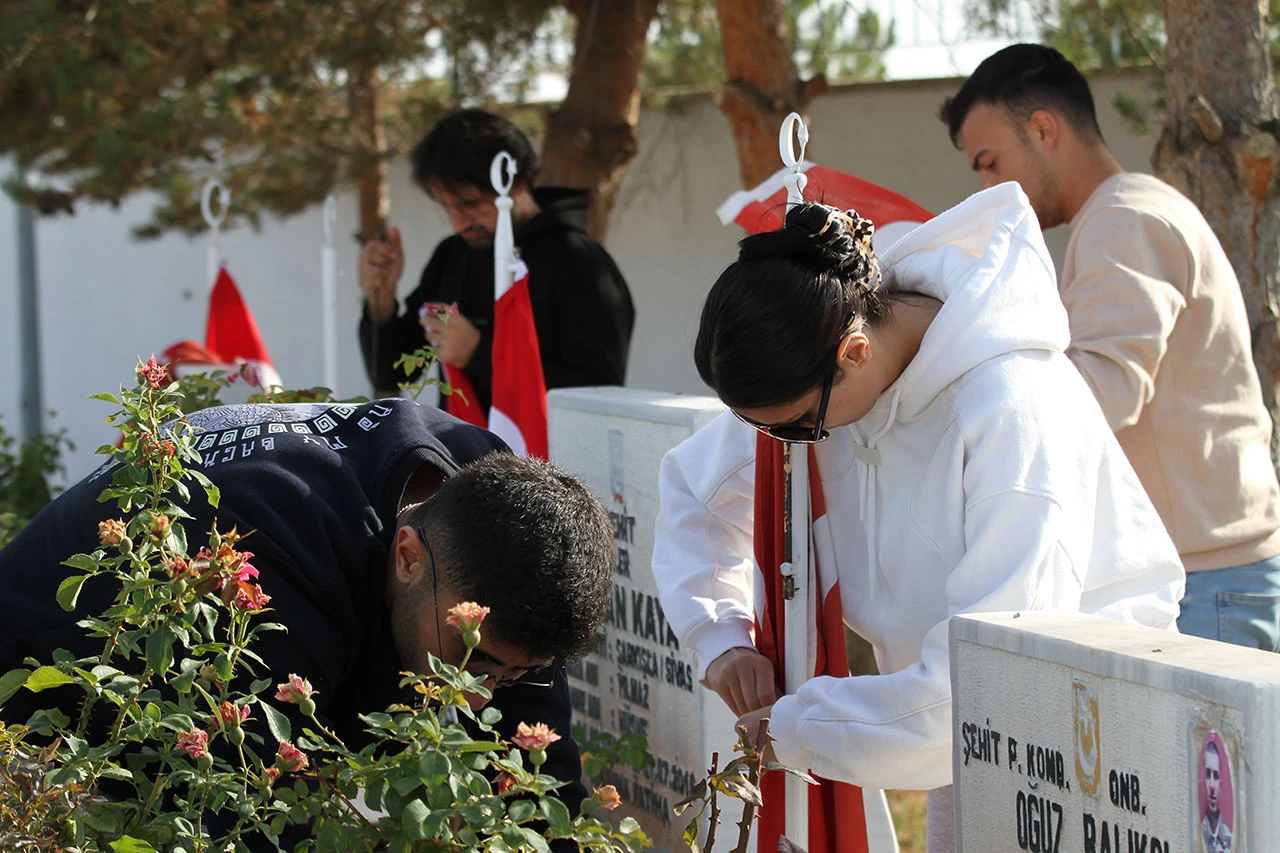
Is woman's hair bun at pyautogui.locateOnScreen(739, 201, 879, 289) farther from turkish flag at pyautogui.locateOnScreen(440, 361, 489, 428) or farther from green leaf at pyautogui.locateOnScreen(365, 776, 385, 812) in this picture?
turkish flag at pyautogui.locateOnScreen(440, 361, 489, 428)

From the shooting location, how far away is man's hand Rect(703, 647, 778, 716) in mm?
2006

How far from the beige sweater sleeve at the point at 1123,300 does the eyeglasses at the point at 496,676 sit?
3.33ft

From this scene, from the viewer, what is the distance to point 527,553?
173 centimetres

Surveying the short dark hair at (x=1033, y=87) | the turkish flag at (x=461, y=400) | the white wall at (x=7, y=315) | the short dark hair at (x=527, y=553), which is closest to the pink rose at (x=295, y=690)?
the short dark hair at (x=527, y=553)

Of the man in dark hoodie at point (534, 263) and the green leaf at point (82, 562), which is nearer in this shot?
the green leaf at point (82, 562)

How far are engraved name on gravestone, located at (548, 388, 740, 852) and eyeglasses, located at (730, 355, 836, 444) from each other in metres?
0.92

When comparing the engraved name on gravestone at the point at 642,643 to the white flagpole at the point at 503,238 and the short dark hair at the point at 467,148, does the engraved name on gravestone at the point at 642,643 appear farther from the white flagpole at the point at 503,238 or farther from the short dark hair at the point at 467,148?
the short dark hair at the point at 467,148

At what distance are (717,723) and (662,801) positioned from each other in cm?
33

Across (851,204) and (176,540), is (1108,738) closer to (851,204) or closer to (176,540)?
(176,540)

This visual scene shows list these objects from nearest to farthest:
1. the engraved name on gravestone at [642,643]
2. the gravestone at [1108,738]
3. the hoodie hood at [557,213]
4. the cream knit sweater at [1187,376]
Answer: the gravestone at [1108,738], the cream knit sweater at [1187,376], the engraved name on gravestone at [642,643], the hoodie hood at [557,213]

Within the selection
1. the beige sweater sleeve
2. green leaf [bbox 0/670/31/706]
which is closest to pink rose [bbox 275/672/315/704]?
green leaf [bbox 0/670/31/706]

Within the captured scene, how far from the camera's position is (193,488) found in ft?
6.02

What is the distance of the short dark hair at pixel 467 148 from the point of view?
370cm

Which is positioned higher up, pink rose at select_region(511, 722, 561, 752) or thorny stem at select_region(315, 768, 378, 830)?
pink rose at select_region(511, 722, 561, 752)
